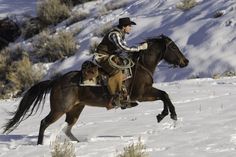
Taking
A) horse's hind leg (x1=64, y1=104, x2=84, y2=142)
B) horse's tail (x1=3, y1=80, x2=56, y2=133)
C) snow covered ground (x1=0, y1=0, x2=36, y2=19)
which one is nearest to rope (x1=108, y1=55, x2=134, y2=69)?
horse's hind leg (x1=64, y1=104, x2=84, y2=142)

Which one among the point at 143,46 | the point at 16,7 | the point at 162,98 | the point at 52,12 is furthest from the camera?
the point at 16,7

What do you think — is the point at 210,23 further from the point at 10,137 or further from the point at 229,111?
the point at 10,137

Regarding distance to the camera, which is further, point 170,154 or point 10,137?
point 10,137

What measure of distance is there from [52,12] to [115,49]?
15.9 metres

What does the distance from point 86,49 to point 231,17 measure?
5.13 m

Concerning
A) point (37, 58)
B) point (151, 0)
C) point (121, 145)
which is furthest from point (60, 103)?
point (151, 0)

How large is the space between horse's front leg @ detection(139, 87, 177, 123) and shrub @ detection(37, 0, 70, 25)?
16.0 m

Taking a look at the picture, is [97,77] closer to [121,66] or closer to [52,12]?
[121,66]

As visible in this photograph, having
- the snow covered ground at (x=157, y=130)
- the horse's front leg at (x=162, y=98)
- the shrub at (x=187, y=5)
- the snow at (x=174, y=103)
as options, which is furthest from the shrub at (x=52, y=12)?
the horse's front leg at (x=162, y=98)

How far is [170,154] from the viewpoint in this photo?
7.89 metres

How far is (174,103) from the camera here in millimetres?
13180

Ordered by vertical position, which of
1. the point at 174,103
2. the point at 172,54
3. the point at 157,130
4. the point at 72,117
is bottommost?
the point at 174,103

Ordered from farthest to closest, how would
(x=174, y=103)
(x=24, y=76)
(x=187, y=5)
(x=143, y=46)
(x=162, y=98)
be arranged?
(x=187, y=5) < (x=24, y=76) < (x=174, y=103) < (x=143, y=46) < (x=162, y=98)

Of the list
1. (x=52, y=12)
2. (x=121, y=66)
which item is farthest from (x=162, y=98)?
(x=52, y=12)
